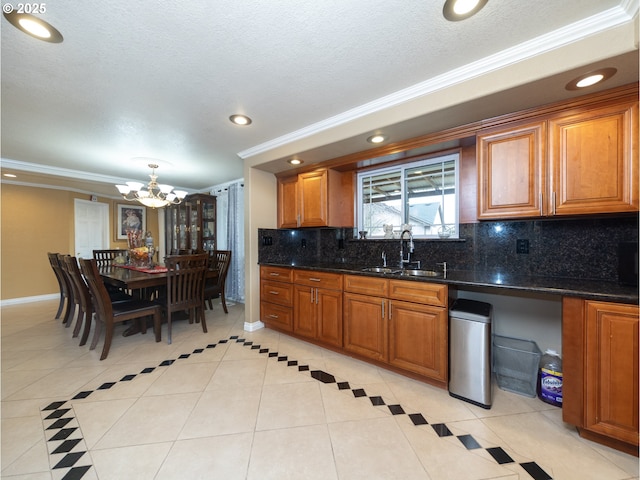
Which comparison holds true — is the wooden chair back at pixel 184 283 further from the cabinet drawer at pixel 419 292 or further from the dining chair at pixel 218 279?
the cabinet drawer at pixel 419 292

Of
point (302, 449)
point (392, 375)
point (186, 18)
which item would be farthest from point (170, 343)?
point (186, 18)

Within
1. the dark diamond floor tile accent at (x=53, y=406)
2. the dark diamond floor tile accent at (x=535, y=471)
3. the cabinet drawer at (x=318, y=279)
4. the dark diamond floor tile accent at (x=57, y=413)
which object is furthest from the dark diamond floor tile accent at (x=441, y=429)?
the dark diamond floor tile accent at (x=53, y=406)

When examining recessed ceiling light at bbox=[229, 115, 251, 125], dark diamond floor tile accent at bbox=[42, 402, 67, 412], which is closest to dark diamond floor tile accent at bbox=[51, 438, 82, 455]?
dark diamond floor tile accent at bbox=[42, 402, 67, 412]

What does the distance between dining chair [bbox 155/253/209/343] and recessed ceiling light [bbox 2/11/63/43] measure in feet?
6.28

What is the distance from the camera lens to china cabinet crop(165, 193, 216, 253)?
504 centimetres

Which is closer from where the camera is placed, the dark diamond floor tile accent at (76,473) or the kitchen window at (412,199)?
the dark diamond floor tile accent at (76,473)

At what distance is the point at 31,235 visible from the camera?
4746 mm

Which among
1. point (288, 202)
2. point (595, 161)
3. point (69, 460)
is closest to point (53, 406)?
point (69, 460)

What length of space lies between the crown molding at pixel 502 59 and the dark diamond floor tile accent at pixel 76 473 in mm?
2828

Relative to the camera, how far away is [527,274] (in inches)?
79.3

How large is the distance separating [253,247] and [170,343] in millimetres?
1436

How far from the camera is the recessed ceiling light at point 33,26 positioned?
1.25 meters

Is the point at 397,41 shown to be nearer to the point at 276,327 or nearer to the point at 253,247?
the point at 253,247

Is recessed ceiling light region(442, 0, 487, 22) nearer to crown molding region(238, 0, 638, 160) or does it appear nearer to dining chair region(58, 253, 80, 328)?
crown molding region(238, 0, 638, 160)
